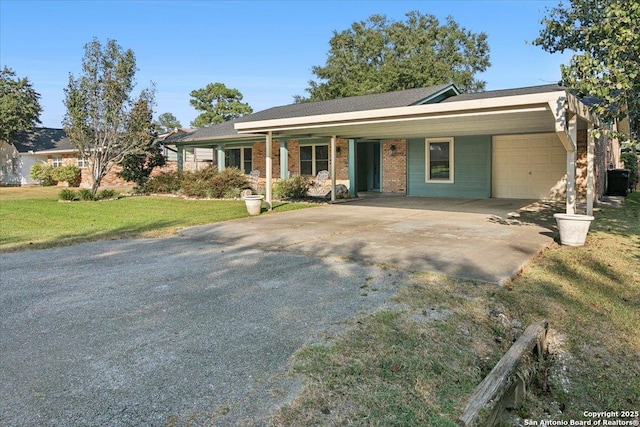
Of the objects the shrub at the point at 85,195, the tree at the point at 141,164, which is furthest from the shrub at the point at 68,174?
the shrub at the point at 85,195

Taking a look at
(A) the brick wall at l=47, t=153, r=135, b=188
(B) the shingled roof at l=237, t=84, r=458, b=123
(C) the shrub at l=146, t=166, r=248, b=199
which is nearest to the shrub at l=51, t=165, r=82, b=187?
(A) the brick wall at l=47, t=153, r=135, b=188

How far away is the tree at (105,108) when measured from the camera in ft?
54.1

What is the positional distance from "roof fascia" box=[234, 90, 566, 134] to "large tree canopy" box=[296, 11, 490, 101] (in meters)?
21.8

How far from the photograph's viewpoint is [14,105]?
26.2 meters

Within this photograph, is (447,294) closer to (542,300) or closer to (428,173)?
(542,300)

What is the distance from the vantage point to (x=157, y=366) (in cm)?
291

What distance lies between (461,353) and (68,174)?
28.2 m

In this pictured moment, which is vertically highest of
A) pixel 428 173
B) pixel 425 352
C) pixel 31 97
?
pixel 31 97

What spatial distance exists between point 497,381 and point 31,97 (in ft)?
111

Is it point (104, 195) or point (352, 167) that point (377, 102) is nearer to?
point (352, 167)

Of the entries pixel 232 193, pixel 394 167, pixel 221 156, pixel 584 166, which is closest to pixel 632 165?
pixel 584 166

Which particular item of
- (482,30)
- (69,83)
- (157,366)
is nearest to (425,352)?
(157,366)

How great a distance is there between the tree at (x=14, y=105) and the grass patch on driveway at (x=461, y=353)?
29.6m

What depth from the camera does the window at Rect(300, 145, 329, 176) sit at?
17.9m
